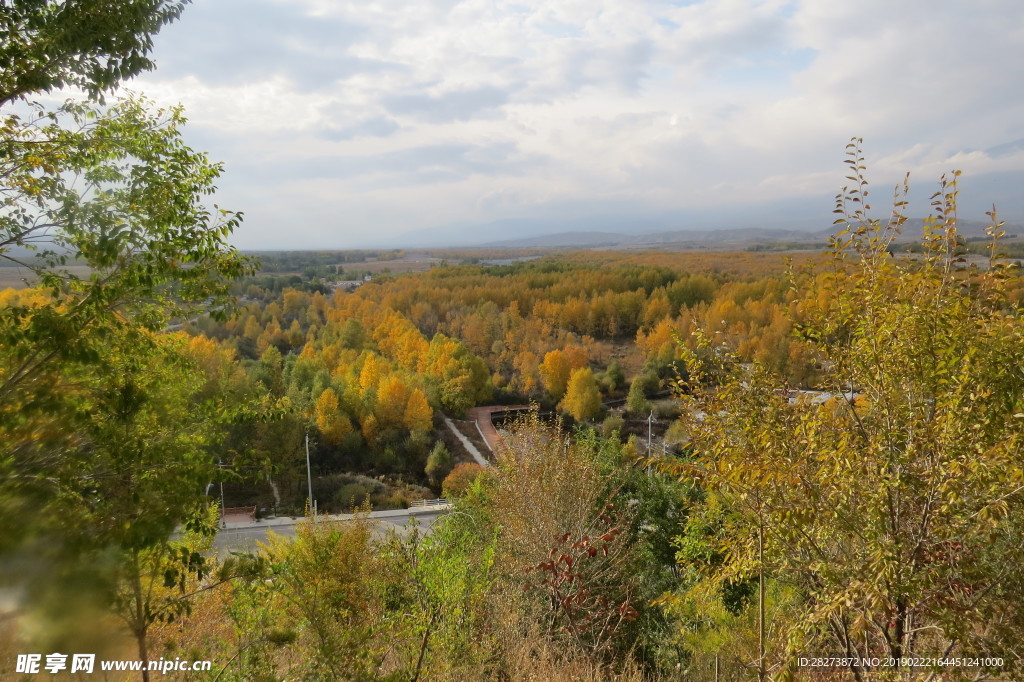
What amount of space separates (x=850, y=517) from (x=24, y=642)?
4288mm

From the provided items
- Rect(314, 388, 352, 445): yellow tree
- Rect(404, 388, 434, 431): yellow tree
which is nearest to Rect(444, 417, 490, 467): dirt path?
Rect(404, 388, 434, 431): yellow tree

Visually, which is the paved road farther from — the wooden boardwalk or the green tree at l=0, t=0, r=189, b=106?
the green tree at l=0, t=0, r=189, b=106

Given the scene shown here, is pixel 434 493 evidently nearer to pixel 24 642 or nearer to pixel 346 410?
pixel 346 410

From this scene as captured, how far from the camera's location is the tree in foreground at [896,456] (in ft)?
9.96

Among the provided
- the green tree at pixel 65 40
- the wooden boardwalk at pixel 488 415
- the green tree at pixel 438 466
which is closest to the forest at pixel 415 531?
the green tree at pixel 65 40

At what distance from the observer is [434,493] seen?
2453cm

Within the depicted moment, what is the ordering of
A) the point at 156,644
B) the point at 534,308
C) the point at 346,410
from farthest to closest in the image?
the point at 534,308
the point at 346,410
the point at 156,644

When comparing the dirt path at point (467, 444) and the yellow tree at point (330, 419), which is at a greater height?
the yellow tree at point (330, 419)

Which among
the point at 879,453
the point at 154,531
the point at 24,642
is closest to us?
the point at 24,642

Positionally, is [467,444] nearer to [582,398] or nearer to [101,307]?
[582,398]

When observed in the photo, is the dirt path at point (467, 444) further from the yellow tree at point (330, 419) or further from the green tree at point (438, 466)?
the yellow tree at point (330, 419)

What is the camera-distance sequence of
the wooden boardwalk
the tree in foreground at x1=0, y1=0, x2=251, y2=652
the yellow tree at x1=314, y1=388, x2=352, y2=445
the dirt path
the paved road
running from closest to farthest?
the tree in foreground at x1=0, y1=0, x2=251, y2=652, the paved road, the yellow tree at x1=314, y1=388, x2=352, y2=445, the dirt path, the wooden boardwalk

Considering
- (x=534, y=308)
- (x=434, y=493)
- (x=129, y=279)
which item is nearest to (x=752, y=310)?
(x=534, y=308)

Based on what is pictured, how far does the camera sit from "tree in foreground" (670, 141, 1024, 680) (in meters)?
3.04
